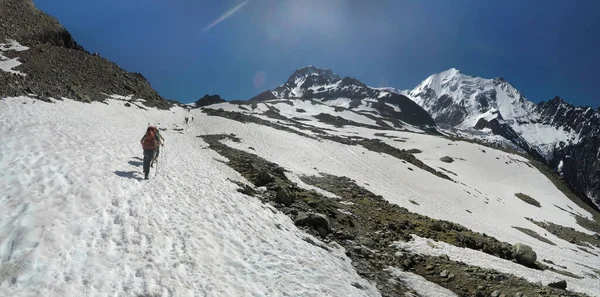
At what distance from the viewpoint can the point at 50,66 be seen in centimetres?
4253

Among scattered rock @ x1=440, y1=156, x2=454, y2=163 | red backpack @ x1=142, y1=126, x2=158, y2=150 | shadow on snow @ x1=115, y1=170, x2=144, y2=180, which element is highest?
scattered rock @ x1=440, y1=156, x2=454, y2=163

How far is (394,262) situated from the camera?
490 inches

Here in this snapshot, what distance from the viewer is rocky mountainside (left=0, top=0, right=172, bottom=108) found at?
32.8 m

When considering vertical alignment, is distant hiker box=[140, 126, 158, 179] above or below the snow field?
below

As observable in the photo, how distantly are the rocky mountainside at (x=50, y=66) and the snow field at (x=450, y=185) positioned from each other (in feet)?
57.0

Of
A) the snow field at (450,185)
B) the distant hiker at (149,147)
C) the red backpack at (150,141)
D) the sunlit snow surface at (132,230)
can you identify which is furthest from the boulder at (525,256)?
the red backpack at (150,141)

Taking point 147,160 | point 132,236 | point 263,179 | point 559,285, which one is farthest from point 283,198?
point 559,285

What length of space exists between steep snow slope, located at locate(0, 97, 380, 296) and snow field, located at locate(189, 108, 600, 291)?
511 inches

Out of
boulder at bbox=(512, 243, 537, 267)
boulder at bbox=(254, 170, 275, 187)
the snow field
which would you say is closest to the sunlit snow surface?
boulder at bbox=(512, 243, 537, 267)

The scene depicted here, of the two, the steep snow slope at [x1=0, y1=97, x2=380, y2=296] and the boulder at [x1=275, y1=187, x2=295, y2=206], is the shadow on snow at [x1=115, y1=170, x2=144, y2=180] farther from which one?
the boulder at [x1=275, y1=187, x2=295, y2=206]

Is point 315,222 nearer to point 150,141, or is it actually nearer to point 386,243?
point 386,243

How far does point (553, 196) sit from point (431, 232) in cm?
6103

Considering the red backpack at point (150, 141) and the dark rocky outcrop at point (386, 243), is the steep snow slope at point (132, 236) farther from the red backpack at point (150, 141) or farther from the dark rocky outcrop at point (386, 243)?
the red backpack at point (150, 141)

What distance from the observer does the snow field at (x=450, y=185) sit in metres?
28.5
